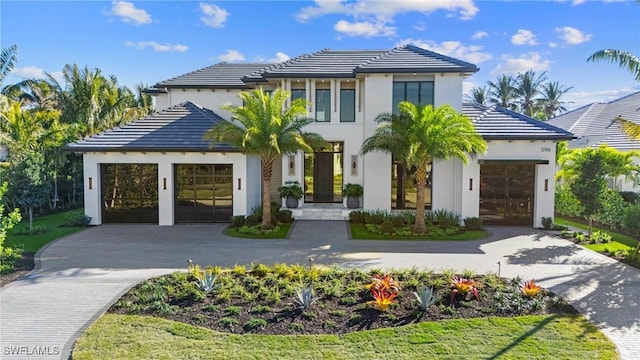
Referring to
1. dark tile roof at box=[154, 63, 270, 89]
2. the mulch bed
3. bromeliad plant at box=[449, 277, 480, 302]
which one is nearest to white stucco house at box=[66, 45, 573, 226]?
dark tile roof at box=[154, 63, 270, 89]

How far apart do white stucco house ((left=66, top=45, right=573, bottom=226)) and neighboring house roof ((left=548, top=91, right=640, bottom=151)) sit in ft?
29.0

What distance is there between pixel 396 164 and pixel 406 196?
1679mm

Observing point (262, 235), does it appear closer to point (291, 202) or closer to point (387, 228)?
point (291, 202)

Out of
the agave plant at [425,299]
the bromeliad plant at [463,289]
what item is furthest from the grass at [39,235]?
the bromeliad plant at [463,289]

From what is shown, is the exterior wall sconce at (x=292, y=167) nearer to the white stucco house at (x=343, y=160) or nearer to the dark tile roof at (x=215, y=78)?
the white stucco house at (x=343, y=160)

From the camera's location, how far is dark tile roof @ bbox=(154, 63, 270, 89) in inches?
961

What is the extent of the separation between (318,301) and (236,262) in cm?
442

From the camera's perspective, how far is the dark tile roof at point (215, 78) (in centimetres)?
2442

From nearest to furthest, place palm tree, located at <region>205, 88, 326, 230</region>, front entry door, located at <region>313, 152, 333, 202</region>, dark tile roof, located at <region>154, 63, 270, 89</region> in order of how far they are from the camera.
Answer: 1. palm tree, located at <region>205, 88, 326, 230</region>
2. front entry door, located at <region>313, 152, 333, 202</region>
3. dark tile roof, located at <region>154, 63, 270, 89</region>

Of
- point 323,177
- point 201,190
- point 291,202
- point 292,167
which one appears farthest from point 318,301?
point 323,177

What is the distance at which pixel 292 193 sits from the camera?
19.9 meters

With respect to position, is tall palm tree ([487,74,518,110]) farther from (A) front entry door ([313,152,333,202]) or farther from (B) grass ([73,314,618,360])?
(B) grass ([73,314,618,360])

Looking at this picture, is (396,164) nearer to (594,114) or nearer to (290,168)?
(290,168)

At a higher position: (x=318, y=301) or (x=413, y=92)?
(x=413, y=92)
